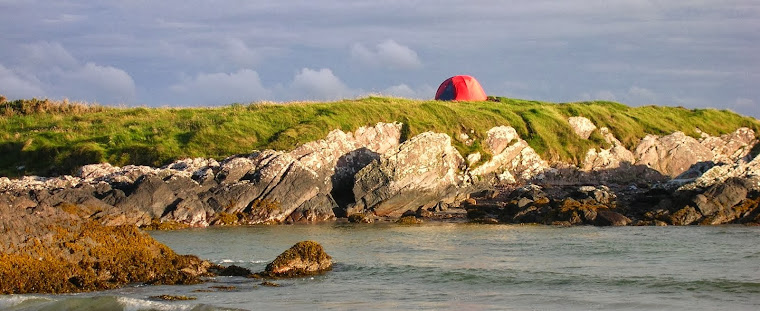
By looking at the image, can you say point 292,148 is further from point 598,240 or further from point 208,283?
point 208,283

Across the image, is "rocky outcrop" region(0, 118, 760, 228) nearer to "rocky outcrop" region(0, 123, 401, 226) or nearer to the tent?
"rocky outcrop" region(0, 123, 401, 226)

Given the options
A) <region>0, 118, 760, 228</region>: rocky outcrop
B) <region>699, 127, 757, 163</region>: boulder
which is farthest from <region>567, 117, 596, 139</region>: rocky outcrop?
<region>699, 127, 757, 163</region>: boulder

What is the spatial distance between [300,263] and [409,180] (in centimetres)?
1570

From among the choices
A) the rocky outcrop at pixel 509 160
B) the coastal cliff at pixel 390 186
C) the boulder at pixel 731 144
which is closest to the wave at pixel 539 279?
the coastal cliff at pixel 390 186

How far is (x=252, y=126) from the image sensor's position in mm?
38000

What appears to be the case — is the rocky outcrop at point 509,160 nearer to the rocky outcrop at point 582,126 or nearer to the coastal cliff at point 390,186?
the coastal cliff at point 390,186

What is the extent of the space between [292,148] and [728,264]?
19694mm

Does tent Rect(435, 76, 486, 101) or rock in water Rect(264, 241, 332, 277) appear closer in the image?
rock in water Rect(264, 241, 332, 277)

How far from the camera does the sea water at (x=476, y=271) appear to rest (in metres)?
14.5

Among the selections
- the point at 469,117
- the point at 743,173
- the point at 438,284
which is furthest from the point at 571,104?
the point at 438,284

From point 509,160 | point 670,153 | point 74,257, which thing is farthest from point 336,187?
point 670,153

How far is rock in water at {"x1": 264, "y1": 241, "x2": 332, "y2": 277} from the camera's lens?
1750cm

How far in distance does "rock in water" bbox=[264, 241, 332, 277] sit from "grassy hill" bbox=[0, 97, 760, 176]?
55.4 ft

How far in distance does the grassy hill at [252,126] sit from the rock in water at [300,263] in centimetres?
1688
